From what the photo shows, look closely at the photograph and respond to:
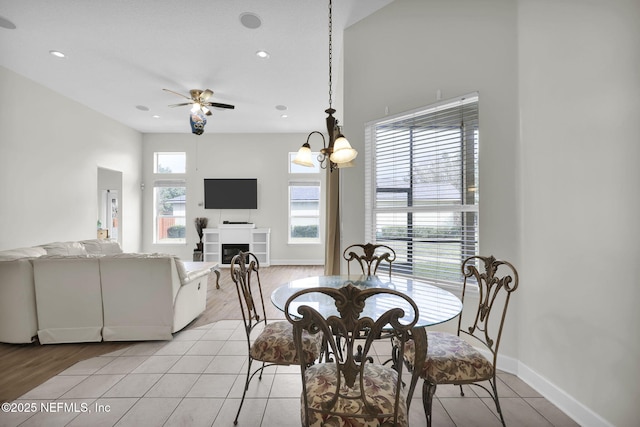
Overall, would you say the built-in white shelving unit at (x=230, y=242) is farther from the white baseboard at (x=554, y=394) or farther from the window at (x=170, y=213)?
the white baseboard at (x=554, y=394)

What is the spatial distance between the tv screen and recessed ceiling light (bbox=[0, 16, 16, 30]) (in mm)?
4058

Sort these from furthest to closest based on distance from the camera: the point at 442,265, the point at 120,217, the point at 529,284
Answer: the point at 120,217, the point at 442,265, the point at 529,284

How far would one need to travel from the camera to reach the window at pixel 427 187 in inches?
97.6

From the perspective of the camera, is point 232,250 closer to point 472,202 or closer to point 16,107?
point 16,107

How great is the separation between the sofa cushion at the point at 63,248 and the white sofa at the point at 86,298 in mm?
1238

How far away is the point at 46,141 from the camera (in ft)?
14.8

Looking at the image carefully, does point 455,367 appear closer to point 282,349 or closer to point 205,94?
point 282,349

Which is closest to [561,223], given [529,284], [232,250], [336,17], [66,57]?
[529,284]

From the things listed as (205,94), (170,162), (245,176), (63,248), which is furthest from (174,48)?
(170,162)

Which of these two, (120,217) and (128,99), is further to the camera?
(120,217)

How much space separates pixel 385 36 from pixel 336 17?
56 centimetres

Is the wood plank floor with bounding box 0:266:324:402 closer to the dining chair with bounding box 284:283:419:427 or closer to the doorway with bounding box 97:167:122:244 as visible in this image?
the dining chair with bounding box 284:283:419:427

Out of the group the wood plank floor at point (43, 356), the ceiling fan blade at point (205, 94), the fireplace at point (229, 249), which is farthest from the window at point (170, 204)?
the wood plank floor at point (43, 356)

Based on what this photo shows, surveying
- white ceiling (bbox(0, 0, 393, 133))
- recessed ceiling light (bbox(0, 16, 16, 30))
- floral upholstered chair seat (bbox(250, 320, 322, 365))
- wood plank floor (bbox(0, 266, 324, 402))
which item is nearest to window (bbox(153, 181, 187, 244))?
white ceiling (bbox(0, 0, 393, 133))
